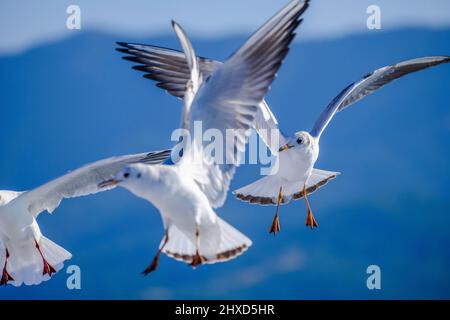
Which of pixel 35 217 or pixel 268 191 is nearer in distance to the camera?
pixel 35 217

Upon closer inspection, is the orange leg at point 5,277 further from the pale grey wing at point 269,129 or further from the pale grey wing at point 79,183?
the pale grey wing at point 269,129

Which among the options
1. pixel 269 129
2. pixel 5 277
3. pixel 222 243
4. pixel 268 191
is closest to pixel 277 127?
pixel 269 129

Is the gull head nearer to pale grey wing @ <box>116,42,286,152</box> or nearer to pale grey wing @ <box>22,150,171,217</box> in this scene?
pale grey wing @ <box>116,42,286,152</box>

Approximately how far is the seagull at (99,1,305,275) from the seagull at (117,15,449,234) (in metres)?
0.54

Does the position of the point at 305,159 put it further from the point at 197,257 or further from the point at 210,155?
the point at 197,257

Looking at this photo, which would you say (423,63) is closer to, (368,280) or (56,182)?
(368,280)

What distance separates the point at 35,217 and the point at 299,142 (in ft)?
4.13

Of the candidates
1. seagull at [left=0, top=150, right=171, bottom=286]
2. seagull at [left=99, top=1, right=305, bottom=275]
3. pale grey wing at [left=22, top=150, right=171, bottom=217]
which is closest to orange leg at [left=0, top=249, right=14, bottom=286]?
seagull at [left=0, top=150, right=171, bottom=286]

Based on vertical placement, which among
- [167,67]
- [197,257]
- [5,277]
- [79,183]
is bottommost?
[197,257]

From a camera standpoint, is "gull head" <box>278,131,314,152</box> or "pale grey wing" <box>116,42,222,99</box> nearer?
"gull head" <box>278,131,314,152</box>

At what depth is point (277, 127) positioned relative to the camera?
3.71 meters

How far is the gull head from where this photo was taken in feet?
11.8
